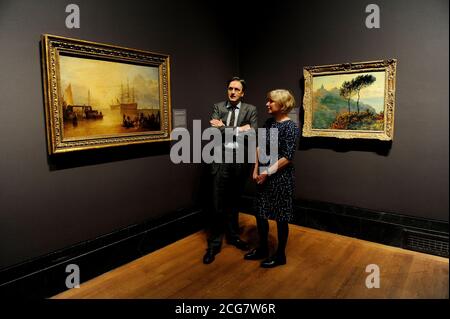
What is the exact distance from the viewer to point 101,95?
3.07m

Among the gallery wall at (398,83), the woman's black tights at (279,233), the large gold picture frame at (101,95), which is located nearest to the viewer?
the large gold picture frame at (101,95)

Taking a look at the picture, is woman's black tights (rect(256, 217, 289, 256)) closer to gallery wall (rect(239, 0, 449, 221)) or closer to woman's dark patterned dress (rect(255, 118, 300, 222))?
woman's dark patterned dress (rect(255, 118, 300, 222))

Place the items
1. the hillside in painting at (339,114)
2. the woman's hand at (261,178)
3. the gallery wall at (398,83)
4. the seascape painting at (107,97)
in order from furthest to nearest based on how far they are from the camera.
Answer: the hillside in painting at (339,114)
the gallery wall at (398,83)
the woman's hand at (261,178)
the seascape painting at (107,97)

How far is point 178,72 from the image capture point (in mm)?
→ 3939

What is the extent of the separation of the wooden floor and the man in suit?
289 mm

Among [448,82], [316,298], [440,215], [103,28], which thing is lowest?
[316,298]

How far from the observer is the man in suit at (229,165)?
11.8 ft

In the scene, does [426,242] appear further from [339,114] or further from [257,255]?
[257,255]

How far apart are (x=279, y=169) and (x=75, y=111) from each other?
1.90 metres

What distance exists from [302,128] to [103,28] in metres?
2.62

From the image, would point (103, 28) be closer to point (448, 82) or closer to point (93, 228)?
point (93, 228)

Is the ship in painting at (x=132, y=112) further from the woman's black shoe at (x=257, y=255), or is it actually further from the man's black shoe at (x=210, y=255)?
the woman's black shoe at (x=257, y=255)

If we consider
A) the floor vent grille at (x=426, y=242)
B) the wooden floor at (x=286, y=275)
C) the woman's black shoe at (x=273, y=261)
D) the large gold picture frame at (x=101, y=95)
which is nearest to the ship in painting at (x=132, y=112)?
the large gold picture frame at (x=101, y=95)

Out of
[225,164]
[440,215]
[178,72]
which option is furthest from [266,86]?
[440,215]
